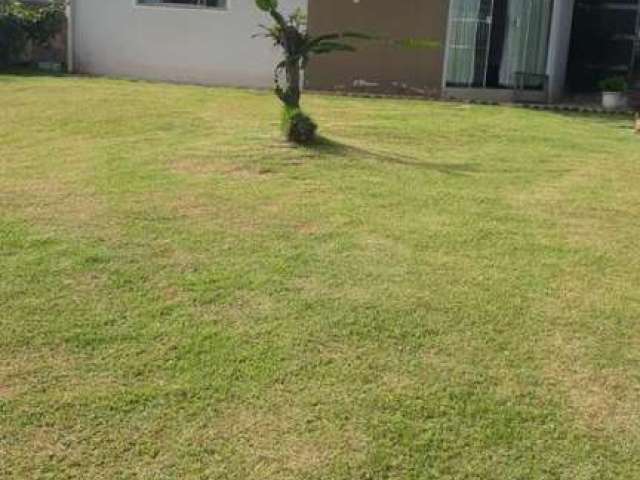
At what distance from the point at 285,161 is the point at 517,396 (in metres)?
4.74

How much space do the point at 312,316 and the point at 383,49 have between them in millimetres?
12257

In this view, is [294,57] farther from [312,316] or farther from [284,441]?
[284,441]

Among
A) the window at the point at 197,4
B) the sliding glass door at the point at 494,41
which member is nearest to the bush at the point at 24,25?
the window at the point at 197,4

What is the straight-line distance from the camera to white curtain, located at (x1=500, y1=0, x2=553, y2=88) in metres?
16.1

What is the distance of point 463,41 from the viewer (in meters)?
16.0

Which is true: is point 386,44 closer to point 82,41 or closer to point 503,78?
point 503,78

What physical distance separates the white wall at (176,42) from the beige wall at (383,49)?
1139 mm

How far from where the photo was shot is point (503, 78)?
1623 cm

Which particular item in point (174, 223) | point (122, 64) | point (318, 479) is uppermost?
point (122, 64)

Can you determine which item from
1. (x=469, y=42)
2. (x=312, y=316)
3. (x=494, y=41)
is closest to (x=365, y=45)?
(x=469, y=42)

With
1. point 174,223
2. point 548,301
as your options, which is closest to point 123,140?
point 174,223

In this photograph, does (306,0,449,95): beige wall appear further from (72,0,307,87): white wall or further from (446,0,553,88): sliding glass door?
(72,0,307,87): white wall

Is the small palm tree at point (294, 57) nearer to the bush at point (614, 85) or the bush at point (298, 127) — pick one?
the bush at point (298, 127)

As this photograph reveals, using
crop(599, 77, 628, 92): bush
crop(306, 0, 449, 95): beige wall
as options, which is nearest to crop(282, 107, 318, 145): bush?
crop(306, 0, 449, 95): beige wall
